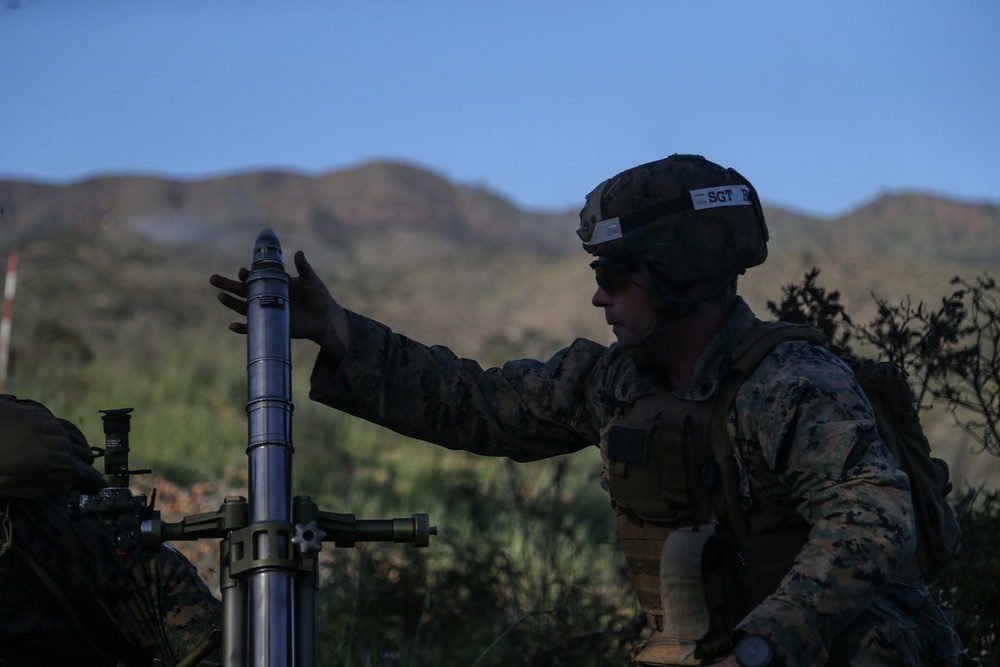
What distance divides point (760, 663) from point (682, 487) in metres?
0.68

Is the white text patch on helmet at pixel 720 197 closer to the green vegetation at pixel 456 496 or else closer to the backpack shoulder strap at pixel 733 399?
the backpack shoulder strap at pixel 733 399

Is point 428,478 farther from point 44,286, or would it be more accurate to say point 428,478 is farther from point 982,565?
point 44,286

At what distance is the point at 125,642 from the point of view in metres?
3.63

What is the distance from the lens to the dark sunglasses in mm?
3543

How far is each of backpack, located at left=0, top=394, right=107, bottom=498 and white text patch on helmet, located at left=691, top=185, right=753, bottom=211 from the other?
184 centimetres

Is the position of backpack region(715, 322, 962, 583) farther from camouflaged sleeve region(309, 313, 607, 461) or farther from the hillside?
the hillside

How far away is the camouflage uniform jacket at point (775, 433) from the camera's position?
2.79m

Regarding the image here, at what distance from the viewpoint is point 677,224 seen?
11.5ft

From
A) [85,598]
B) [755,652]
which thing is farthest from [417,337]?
[755,652]

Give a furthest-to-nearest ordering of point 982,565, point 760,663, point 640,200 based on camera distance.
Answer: point 982,565 → point 640,200 → point 760,663

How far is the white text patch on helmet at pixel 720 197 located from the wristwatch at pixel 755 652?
1310 mm

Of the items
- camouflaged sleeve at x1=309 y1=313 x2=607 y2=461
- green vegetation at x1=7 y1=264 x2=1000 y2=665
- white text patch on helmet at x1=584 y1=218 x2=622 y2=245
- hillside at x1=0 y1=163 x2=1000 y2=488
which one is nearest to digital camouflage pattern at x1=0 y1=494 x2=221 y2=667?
camouflaged sleeve at x1=309 y1=313 x2=607 y2=461

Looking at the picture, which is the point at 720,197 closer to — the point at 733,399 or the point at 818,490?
the point at 733,399

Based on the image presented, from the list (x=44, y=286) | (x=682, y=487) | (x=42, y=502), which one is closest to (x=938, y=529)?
(x=682, y=487)
